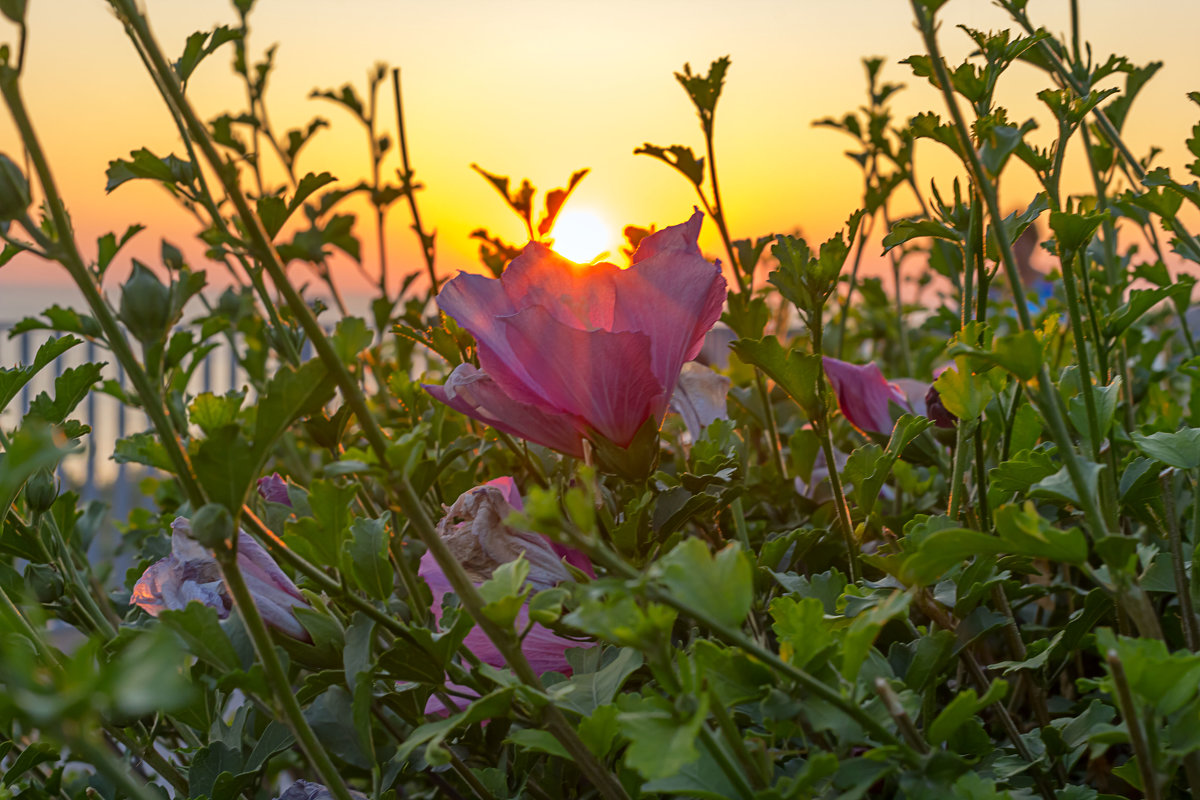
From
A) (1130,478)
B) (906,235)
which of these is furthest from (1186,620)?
(906,235)

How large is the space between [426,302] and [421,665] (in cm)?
69

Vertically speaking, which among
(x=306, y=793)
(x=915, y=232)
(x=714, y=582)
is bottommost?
(x=306, y=793)

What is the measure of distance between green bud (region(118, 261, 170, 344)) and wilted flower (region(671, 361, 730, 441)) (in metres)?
0.30

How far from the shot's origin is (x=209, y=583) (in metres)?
0.35

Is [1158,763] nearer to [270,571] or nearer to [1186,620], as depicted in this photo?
[1186,620]

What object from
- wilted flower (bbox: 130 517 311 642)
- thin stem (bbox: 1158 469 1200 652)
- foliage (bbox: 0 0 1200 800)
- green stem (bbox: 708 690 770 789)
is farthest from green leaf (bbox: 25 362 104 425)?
thin stem (bbox: 1158 469 1200 652)

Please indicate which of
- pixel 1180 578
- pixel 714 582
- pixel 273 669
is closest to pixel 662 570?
pixel 714 582

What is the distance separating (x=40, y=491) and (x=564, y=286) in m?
0.27

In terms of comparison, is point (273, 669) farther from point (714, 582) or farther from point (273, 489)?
point (273, 489)

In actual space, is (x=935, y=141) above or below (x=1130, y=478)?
above

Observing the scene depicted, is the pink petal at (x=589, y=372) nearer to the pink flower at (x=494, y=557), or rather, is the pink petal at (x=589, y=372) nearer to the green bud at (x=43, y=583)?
the pink flower at (x=494, y=557)

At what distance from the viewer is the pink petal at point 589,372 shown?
353mm

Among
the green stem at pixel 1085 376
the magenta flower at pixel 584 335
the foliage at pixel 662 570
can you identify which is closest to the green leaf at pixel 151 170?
the foliage at pixel 662 570

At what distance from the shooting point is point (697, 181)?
0.52 m
